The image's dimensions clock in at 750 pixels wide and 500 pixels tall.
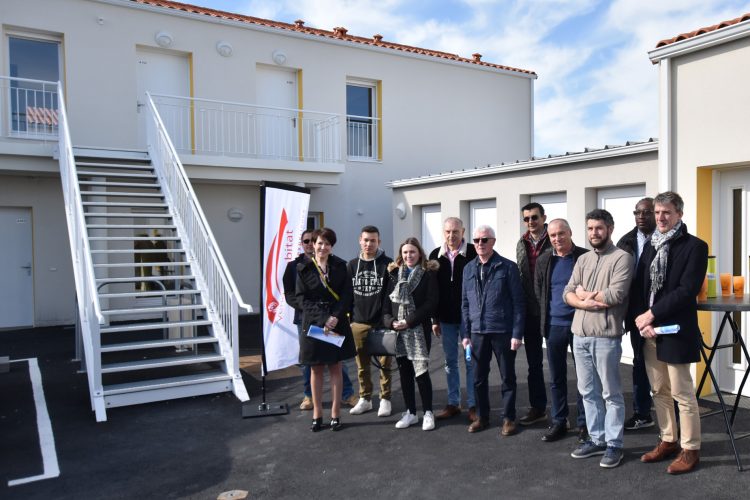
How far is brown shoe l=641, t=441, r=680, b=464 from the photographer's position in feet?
13.3

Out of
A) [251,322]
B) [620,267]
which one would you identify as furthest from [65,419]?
[251,322]

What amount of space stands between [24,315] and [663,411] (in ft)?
33.8

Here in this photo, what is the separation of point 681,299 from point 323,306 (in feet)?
8.77

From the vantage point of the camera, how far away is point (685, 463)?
12.7ft

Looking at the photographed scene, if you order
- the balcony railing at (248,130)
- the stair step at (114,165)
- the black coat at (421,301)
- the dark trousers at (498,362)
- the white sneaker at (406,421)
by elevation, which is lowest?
the white sneaker at (406,421)

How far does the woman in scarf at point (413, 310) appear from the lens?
191 inches

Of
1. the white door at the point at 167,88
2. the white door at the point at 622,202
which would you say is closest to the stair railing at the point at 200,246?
the white door at the point at 167,88

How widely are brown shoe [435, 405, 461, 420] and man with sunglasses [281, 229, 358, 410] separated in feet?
2.86

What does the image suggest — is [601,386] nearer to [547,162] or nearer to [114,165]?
[547,162]

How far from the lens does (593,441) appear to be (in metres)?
4.21

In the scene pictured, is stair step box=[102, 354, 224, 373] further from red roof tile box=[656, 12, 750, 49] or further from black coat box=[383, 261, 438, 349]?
red roof tile box=[656, 12, 750, 49]

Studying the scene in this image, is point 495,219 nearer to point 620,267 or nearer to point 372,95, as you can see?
point 372,95

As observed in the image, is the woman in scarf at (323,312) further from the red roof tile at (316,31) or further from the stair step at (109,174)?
the red roof tile at (316,31)

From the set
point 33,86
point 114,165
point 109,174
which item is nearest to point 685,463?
point 109,174
